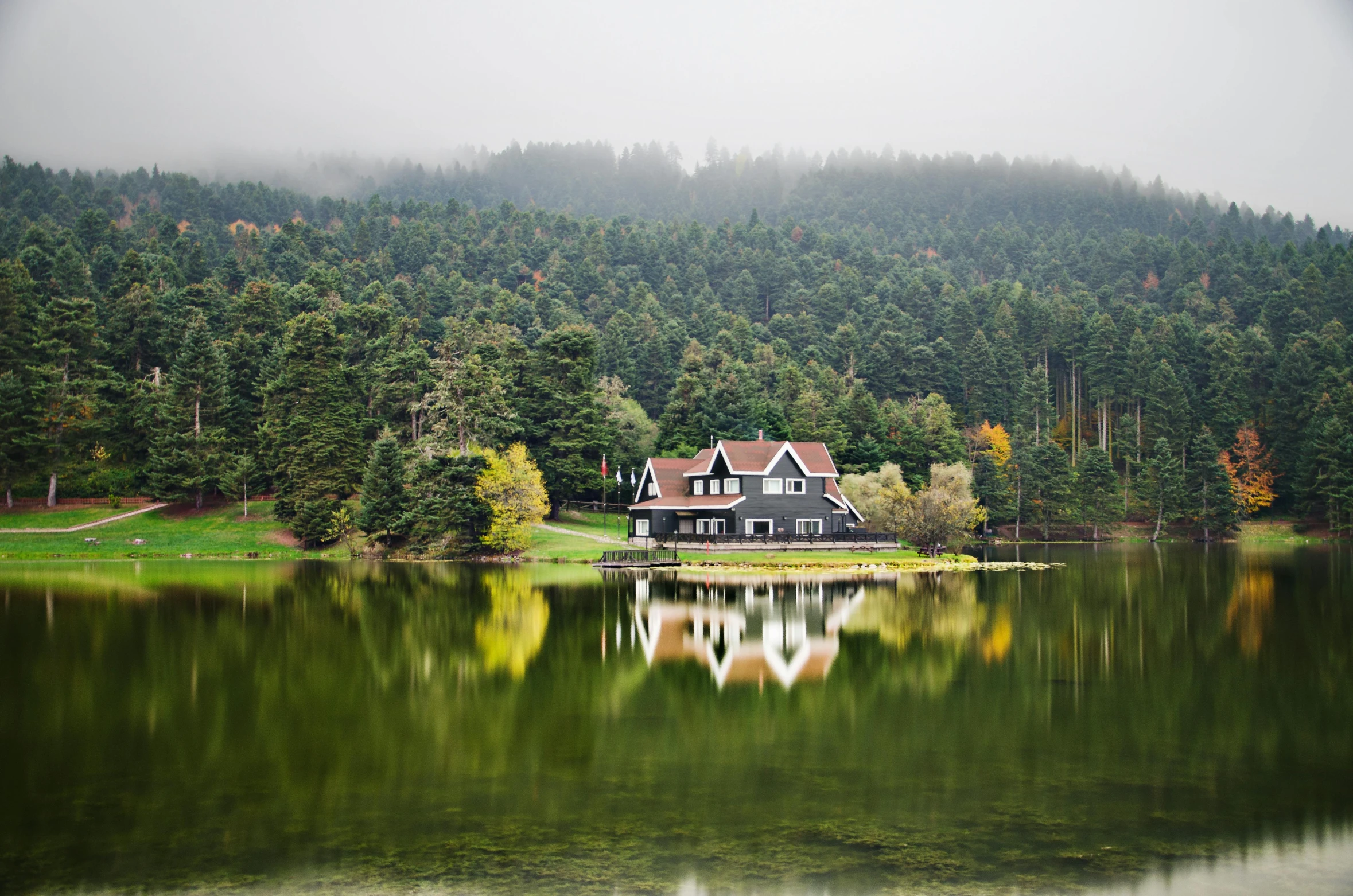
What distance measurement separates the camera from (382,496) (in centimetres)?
6606

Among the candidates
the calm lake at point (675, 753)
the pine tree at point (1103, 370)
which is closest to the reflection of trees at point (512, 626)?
the calm lake at point (675, 753)

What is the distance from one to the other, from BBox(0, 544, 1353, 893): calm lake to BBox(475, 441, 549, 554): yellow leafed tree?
29347mm

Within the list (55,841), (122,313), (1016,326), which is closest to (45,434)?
(122,313)

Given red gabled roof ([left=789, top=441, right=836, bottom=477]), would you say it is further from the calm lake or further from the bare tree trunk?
the bare tree trunk

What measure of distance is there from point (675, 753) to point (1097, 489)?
85.4m

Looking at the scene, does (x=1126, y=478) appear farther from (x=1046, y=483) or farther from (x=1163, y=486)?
(x=1046, y=483)

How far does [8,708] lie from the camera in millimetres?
18516

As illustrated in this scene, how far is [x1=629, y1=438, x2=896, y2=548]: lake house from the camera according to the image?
65.0 m

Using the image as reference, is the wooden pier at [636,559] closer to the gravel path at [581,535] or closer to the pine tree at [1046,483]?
the gravel path at [581,535]

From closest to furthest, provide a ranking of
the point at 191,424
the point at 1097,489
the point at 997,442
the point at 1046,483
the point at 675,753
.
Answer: the point at 675,753 → the point at 191,424 → the point at 1097,489 → the point at 1046,483 → the point at 997,442

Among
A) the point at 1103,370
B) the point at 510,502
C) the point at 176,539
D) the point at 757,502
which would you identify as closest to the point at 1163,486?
the point at 1103,370

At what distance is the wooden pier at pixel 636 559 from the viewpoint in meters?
54.8

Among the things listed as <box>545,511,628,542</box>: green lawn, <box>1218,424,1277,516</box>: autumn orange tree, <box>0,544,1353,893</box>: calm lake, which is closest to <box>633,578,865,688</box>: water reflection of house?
<box>0,544,1353,893</box>: calm lake

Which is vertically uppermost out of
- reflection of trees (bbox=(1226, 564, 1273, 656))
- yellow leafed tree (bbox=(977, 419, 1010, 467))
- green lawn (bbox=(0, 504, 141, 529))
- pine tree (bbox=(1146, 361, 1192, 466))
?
pine tree (bbox=(1146, 361, 1192, 466))
